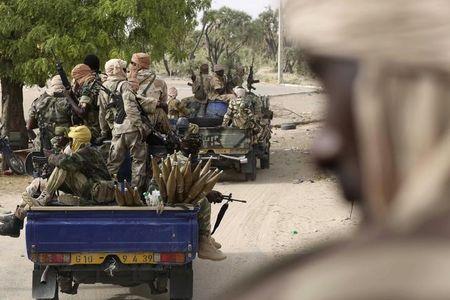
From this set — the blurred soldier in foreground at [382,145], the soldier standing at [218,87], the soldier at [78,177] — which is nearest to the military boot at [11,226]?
the soldier at [78,177]

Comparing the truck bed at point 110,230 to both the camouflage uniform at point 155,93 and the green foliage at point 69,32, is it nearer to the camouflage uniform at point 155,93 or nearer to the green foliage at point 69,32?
the camouflage uniform at point 155,93

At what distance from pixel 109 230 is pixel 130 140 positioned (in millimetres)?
2051

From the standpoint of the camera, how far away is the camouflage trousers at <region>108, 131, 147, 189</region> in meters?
8.36

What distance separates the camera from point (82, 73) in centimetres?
973

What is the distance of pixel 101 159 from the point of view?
24.4 ft

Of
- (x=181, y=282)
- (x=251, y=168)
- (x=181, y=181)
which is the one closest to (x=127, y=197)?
(x=181, y=181)

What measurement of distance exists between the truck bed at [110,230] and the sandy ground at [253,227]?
0.54 meters

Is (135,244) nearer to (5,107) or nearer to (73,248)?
(73,248)

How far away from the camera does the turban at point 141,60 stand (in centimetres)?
991

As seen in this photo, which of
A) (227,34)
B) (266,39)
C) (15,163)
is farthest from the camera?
(266,39)

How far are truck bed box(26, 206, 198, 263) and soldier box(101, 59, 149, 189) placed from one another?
156 centimetres

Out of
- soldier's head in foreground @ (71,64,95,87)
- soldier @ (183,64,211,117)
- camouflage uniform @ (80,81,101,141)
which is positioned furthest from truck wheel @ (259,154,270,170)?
camouflage uniform @ (80,81,101,141)

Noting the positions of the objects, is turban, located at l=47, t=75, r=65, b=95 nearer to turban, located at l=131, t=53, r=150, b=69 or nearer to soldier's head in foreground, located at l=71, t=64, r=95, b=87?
soldier's head in foreground, located at l=71, t=64, r=95, b=87

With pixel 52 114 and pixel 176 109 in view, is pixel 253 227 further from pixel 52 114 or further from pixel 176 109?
pixel 176 109
